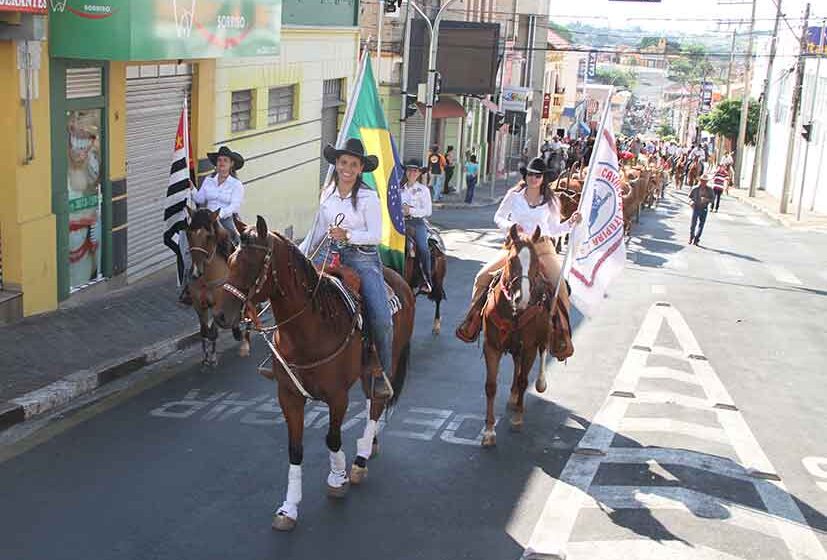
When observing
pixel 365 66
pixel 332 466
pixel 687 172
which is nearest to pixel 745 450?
pixel 332 466

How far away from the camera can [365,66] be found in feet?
32.1

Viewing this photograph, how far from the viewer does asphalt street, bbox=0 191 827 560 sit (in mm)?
7625

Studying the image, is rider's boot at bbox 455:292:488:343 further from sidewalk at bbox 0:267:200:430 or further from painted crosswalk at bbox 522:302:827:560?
sidewalk at bbox 0:267:200:430

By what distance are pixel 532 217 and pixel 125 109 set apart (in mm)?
7677

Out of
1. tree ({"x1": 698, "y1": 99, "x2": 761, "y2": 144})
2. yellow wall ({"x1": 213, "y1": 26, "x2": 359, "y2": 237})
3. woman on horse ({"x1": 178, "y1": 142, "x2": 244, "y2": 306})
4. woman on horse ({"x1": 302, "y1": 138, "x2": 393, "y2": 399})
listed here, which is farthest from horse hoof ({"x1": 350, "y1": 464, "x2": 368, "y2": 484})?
tree ({"x1": 698, "y1": 99, "x2": 761, "y2": 144})

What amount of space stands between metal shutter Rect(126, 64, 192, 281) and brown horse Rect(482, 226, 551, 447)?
26.4 ft

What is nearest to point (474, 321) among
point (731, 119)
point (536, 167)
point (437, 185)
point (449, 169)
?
point (536, 167)

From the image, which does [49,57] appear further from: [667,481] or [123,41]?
[667,481]

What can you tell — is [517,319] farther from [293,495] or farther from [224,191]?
[224,191]

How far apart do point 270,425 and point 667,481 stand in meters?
3.58

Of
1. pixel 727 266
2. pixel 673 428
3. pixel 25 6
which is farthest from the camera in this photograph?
pixel 727 266

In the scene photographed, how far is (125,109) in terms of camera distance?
15812mm

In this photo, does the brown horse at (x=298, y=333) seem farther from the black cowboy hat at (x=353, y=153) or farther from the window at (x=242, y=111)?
the window at (x=242, y=111)

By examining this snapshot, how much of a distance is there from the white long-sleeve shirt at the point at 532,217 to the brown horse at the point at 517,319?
33.6 inches
